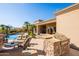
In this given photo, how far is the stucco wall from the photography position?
5.34m

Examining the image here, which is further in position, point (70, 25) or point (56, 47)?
point (70, 25)

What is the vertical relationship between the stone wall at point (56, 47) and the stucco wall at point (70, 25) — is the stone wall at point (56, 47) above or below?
below

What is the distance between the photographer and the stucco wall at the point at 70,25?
5.34 m

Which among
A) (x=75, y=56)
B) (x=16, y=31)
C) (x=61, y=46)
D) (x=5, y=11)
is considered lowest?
(x=75, y=56)

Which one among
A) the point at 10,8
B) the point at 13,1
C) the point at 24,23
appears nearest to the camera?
the point at 13,1

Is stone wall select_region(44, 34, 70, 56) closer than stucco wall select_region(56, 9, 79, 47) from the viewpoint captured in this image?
Yes

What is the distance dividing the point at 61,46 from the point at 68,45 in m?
0.44

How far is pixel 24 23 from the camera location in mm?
5797

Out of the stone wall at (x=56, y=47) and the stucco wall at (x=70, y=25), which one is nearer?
the stone wall at (x=56, y=47)

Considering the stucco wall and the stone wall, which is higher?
the stucco wall

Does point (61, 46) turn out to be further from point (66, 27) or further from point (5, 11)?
point (5, 11)

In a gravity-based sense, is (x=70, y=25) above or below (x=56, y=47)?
above

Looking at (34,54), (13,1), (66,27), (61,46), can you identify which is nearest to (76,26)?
(66,27)

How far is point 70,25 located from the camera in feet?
18.5
